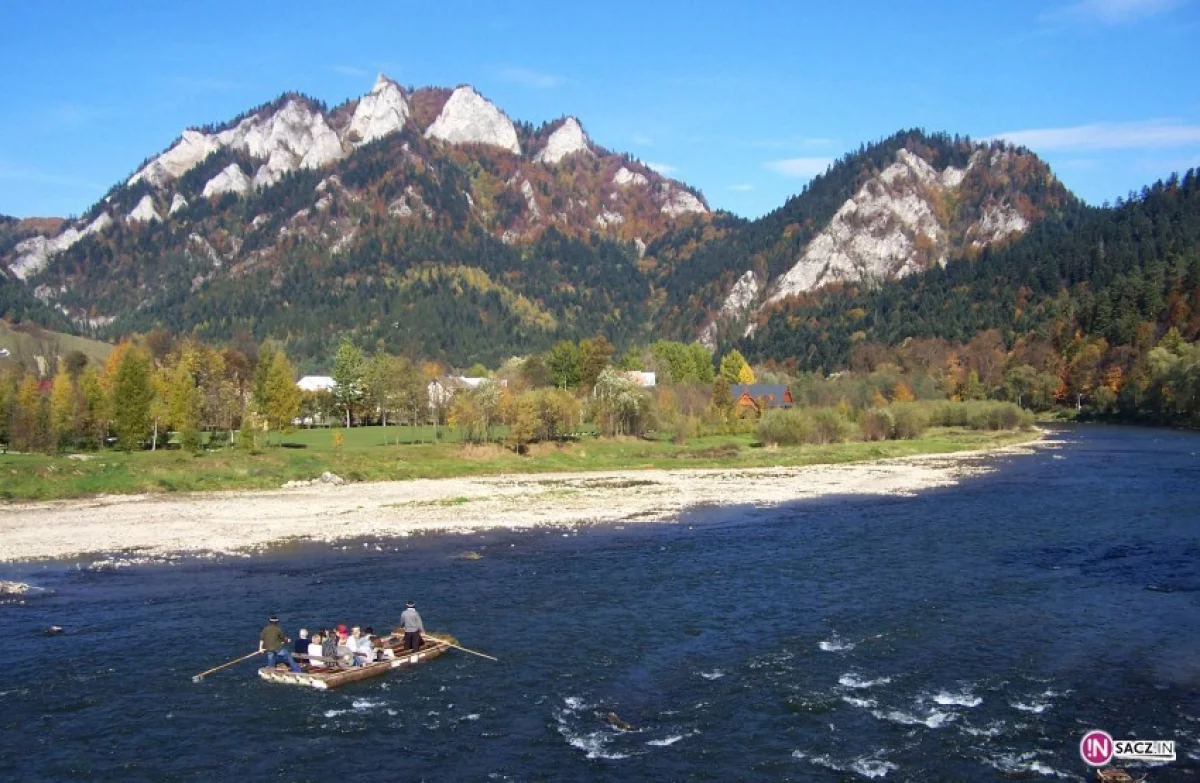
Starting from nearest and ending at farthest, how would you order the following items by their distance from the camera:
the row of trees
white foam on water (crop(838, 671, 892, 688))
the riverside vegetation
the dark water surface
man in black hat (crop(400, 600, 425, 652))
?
the dark water surface, white foam on water (crop(838, 671, 892, 688)), man in black hat (crop(400, 600, 425, 652)), the riverside vegetation, the row of trees

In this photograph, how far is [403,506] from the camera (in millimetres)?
72438

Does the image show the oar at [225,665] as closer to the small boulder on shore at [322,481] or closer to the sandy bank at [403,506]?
the sandy bank at [403,506]

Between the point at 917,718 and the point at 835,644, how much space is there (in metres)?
7.26

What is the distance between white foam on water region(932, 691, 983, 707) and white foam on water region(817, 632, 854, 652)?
4911 mm

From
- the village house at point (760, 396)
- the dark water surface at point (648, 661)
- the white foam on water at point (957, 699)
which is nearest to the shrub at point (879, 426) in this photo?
the village house at point (760, 396)

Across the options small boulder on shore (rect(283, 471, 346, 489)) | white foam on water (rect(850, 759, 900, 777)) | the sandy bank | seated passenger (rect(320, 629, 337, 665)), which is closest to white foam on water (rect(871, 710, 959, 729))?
white foam on water (rect(850, 759, 900, 777))

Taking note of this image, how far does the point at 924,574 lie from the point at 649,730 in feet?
77.9

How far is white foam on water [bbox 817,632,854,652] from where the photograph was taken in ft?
111

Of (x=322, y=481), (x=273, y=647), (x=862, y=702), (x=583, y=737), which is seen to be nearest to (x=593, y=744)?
(x=583, y=737)

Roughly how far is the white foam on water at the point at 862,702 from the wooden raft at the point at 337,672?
14001 mm

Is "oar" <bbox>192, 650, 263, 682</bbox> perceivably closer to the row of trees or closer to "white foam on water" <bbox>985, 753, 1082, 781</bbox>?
"white foam on water" <bbox>985, 753, 1082, 781</bbox>

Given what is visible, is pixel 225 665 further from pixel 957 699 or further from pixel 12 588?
pixel 957 699

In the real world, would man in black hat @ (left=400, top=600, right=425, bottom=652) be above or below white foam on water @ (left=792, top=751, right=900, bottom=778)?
above

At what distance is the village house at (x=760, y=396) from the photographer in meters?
158
